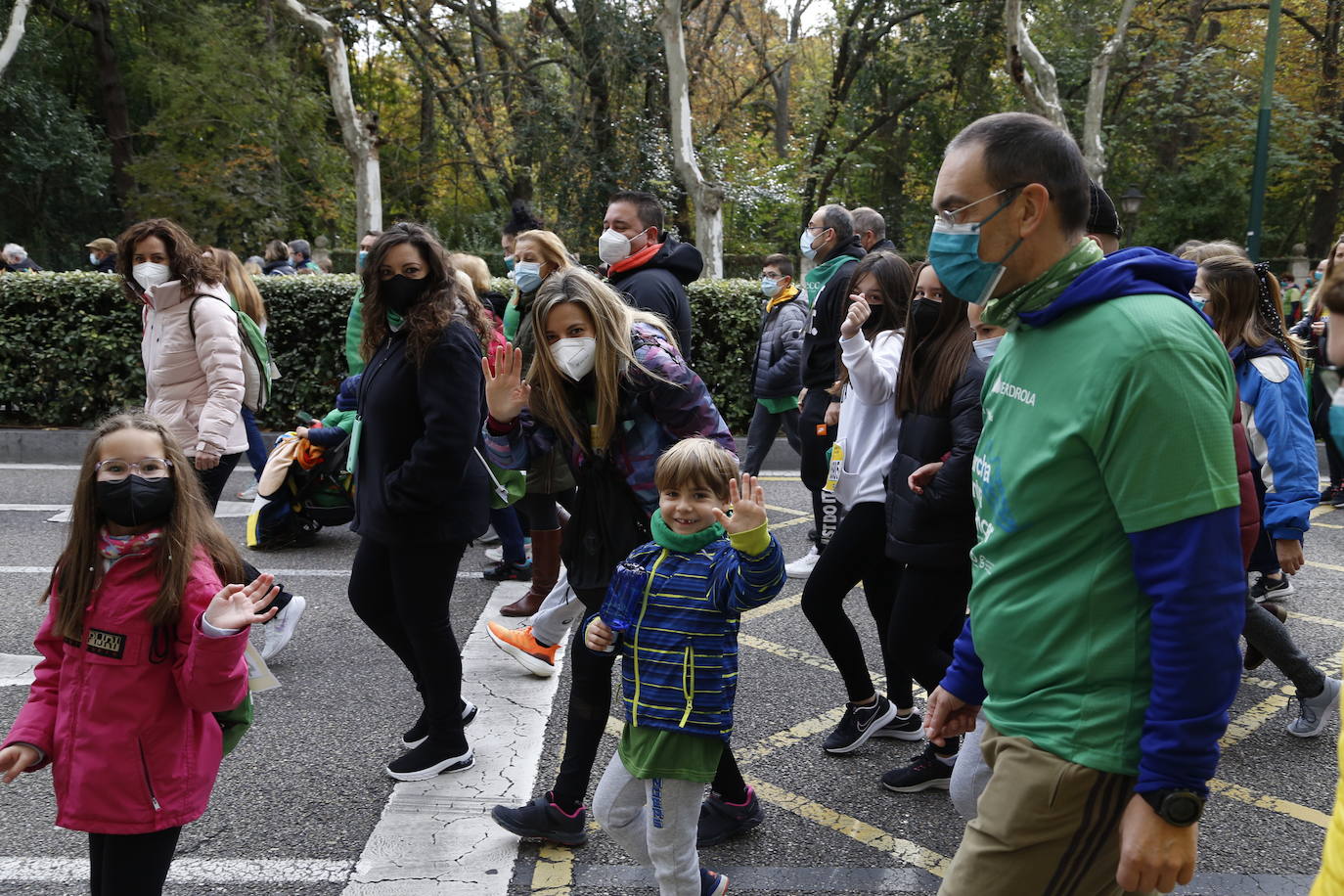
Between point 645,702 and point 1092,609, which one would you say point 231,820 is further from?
point 1092,609

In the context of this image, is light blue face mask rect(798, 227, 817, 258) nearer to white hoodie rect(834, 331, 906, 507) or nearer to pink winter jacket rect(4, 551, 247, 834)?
white hoodie rect(834, 331, 906, 507)

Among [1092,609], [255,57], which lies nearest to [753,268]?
[255,57]

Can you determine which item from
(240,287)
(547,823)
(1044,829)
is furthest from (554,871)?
(240,287)

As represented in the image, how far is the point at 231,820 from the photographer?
346cm

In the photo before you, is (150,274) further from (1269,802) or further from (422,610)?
(1269,802)

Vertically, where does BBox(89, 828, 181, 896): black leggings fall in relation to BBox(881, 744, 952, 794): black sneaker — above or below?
above

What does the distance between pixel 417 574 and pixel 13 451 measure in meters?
7.89

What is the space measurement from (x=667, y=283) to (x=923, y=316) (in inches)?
62.4

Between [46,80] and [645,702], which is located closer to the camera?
[645,702]

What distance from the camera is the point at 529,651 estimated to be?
462 centimetres

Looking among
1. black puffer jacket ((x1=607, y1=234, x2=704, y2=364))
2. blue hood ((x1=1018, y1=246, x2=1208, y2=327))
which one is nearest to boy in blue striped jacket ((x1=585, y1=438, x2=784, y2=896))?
blue hood ((x1=1018, y1=246, x2=1208, y2=327))

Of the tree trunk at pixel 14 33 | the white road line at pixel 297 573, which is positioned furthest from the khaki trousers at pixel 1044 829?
the tree trunk at pixel 14 33

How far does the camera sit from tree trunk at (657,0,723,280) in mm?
14562

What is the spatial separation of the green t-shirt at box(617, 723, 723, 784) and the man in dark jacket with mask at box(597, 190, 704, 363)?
216 cm
